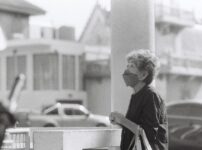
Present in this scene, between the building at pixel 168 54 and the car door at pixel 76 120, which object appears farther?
the building at pixel 168 54

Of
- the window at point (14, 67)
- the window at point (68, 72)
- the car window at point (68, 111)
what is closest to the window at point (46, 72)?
the window at point (68, 72)

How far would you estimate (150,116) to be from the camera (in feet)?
16.1

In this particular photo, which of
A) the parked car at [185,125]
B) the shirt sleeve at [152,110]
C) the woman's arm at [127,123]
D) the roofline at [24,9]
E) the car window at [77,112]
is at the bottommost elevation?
the car window at [77,112]

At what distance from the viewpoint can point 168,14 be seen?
54.4 m

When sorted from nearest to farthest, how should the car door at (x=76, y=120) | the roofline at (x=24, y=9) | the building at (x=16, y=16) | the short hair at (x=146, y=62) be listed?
the short hair at (x=146, y=62), the car door at (x=76, y=120), the building at (x=16, y=16), the roofline at (x=24, y=9)

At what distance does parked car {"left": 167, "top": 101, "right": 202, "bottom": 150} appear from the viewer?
13.6 m

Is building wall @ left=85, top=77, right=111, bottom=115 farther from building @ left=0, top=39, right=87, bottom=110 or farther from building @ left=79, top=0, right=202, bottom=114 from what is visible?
building @ left=0, top=39, right=87, bottom=110

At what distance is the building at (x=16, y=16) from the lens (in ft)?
169

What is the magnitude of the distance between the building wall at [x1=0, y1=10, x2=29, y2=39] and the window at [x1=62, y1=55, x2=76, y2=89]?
579 centimetres

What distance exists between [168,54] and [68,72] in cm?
841

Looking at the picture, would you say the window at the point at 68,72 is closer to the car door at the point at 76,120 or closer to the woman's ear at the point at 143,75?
the car door at the point at 76,120

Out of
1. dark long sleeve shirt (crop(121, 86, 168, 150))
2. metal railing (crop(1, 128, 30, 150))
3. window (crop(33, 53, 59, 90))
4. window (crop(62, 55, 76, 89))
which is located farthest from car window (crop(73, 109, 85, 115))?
dark long sleeve shirt (crop(121, 86, 168, 150))

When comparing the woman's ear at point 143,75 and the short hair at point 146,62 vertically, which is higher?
the short hair at point 146,62

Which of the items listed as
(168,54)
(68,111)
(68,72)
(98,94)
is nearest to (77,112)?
(68,111)
